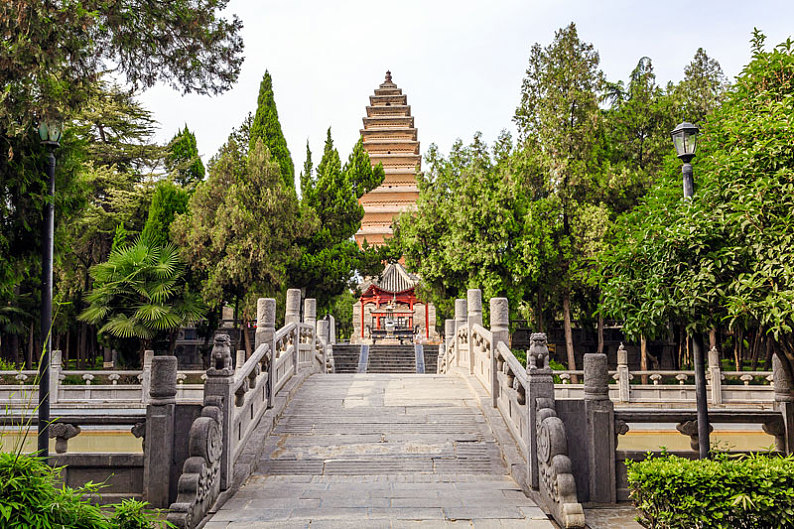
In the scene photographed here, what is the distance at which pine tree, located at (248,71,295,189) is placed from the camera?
24141 millimetres

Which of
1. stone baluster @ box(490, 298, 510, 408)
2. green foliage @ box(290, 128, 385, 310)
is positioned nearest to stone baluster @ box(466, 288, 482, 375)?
stone baluster @ box(490, 298, 510, 408)

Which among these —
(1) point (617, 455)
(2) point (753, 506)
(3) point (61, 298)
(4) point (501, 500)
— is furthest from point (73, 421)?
(3) point (61, 298)

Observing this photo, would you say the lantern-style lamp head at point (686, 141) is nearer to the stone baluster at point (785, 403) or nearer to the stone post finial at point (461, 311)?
the stone baluster at point (785, 403)

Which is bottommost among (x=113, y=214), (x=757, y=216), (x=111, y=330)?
(x=111, y=330)

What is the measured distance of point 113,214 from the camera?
2252 cm

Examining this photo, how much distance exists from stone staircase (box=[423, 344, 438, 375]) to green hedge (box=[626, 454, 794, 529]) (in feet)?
58.9

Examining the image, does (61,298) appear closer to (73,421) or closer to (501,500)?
(73,421)

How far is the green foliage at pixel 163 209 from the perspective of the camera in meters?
21.7

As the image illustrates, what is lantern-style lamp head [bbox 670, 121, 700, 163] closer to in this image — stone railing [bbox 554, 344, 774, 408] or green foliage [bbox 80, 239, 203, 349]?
stone railing [bbox 554, 344, 774, 408]

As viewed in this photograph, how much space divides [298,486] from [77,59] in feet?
15.7

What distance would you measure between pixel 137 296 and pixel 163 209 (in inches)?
186

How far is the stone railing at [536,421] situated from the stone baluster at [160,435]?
3.57 m

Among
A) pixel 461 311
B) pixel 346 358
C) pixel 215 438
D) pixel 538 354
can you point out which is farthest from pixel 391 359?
pixel 215 438

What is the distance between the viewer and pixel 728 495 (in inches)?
171
